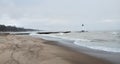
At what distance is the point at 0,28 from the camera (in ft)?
447

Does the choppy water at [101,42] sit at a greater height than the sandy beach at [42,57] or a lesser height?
lesser

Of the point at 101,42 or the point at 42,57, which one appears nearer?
the point at 42,57

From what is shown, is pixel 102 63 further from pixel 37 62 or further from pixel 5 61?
pixel 5 61

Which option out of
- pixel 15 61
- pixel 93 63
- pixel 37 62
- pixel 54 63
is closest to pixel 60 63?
pixel 54 63

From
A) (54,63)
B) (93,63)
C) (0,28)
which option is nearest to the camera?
(54,63)

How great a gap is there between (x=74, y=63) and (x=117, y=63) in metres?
2.15

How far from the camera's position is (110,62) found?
31.7 ft

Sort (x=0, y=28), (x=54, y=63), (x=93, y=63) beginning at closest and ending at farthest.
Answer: (x=54, y=63) < (x=93, y=63) < (x=0, y=28)

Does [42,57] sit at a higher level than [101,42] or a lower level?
higher

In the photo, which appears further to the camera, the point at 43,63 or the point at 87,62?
the point at 87,62

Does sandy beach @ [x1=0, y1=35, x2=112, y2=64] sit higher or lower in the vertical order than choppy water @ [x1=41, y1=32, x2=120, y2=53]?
higher

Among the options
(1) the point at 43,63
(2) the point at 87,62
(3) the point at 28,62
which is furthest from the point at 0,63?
(2) the point at 87,62

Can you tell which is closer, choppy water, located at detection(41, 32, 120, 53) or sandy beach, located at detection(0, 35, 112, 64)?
sandy beach, located at detection(0, 35, 112, 64)

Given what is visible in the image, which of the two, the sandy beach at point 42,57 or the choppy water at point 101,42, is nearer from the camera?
the sandy beach at point 42,57
